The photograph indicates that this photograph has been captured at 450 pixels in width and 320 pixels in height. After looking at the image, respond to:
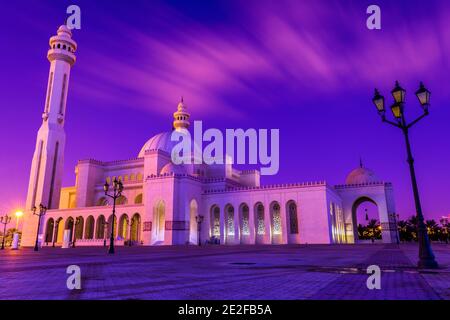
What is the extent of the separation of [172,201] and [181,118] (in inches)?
998

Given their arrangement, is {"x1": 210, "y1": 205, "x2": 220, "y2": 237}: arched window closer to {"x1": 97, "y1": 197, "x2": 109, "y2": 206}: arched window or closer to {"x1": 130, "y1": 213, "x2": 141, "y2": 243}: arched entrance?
{"x1": 130, "y1": 213, "x2": 141, "y2": 243}: arched entrance

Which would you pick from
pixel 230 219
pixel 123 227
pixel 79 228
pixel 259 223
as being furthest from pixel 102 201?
pixel 259 223

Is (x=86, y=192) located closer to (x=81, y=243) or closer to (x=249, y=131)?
(x=81, y=243)

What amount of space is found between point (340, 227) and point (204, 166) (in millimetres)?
24133

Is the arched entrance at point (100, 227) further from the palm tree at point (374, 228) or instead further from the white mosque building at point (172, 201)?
the palm tree at point (374, 228)

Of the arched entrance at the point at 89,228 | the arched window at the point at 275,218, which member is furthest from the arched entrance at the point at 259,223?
the arched entrance at the point at 89,228

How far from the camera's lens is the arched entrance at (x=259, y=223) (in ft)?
146

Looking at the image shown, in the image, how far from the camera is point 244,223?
153 ft

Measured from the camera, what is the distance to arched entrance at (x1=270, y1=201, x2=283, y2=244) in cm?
4362

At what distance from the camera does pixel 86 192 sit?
54.2m

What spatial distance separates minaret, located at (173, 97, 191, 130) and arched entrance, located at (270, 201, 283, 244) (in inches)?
1057

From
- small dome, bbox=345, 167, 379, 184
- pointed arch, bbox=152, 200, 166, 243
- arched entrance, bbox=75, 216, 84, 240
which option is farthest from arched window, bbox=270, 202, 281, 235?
arched entrance, bbox=75, 216, 84, 240

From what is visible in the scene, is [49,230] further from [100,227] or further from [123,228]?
[123,228]
